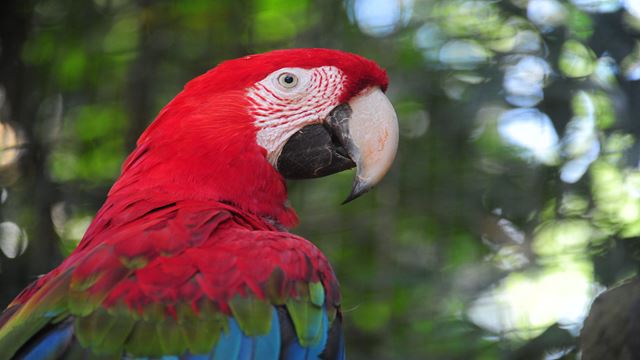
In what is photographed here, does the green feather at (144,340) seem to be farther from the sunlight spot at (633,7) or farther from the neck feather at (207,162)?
the sunlight spot at (633,7)

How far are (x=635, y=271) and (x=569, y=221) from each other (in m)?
0.24

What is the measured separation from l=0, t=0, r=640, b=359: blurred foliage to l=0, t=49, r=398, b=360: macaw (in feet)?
2.30

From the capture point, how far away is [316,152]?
1.29m

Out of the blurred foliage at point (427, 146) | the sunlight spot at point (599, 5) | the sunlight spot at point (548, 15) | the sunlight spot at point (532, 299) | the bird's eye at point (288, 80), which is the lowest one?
the sunlight spot at point (532, 299)

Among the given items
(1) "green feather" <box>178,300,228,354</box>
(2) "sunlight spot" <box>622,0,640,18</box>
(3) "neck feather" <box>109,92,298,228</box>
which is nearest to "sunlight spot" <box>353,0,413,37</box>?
(2) "sunlight spot" <box>622,0,640,18</box>

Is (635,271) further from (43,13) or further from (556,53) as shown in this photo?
(43,13)

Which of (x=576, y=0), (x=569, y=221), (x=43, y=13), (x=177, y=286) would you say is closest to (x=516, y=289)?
(x=569, y=221)

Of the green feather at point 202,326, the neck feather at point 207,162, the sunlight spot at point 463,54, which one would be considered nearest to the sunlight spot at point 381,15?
the sunlight spot at point 463,54

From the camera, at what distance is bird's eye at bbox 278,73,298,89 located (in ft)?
4.25

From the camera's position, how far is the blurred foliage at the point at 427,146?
1.84 m

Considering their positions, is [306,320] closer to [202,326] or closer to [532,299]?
[202,326]

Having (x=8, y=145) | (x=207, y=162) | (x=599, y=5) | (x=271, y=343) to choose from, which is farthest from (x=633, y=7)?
(x=8, y=145)

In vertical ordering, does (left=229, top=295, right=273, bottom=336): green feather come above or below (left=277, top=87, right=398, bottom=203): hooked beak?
below

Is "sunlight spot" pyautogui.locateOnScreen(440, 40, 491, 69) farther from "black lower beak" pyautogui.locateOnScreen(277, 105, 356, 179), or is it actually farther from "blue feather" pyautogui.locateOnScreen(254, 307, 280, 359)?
"blue feather" pyautogui.locateOnScreen(254, 307, 280, 359)
